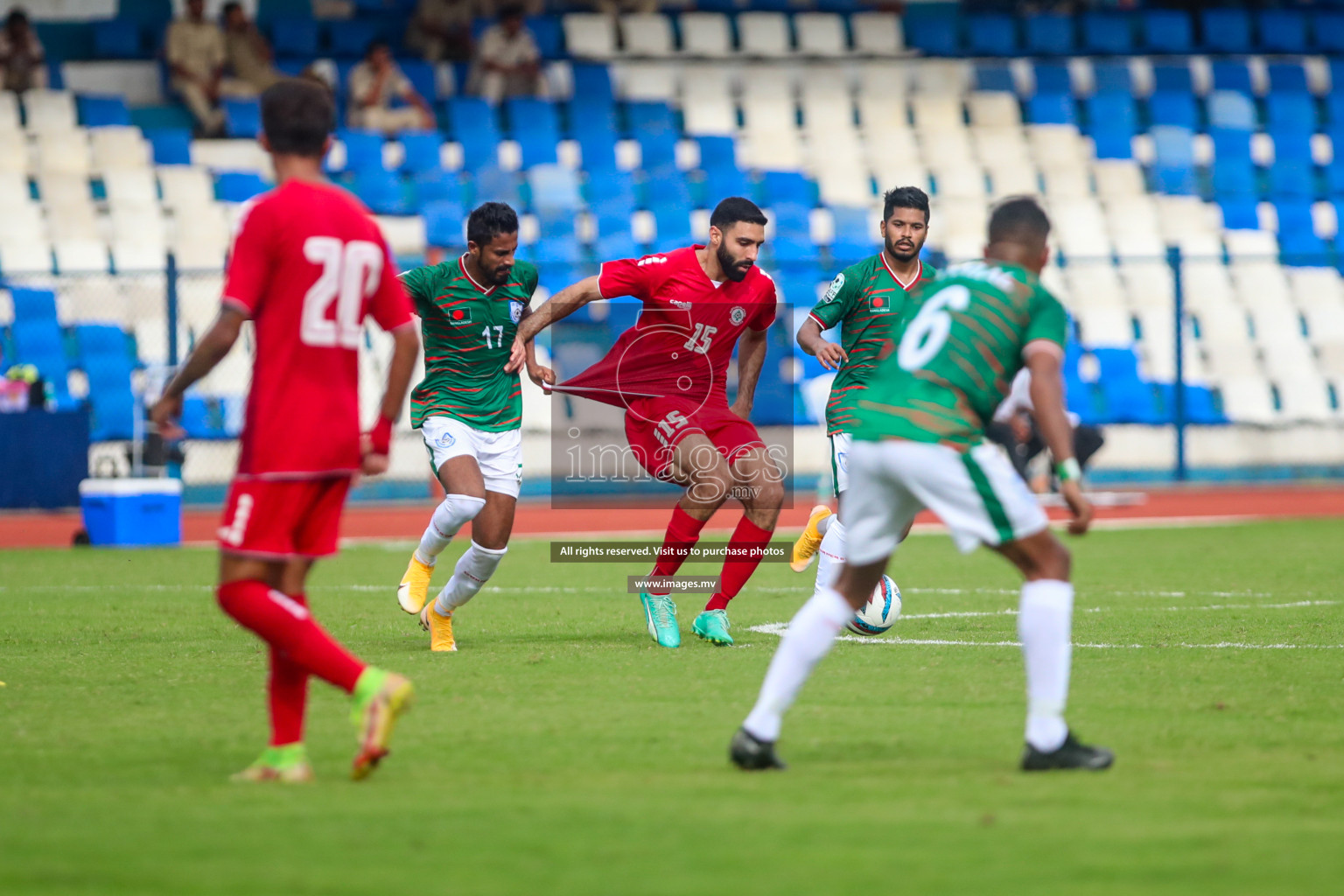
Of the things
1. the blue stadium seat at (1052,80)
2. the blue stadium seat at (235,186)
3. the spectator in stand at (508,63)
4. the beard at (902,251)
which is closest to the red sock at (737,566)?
the beard at (902,251)

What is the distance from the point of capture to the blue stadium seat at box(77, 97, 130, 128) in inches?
853

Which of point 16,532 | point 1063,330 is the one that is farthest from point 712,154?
point 1063,330

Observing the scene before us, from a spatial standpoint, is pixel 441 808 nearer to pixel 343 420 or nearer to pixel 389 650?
pixel 343 420

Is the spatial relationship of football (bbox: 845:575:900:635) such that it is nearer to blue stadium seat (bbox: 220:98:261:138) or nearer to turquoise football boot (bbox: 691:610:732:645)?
turquoise football boot (bbox: 691:610:732:645)

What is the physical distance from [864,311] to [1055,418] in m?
3.86

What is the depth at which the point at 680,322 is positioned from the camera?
9039mm

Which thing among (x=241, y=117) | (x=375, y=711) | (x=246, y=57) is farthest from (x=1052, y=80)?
(x=375, y=711)

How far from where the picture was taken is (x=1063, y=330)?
18.1 ft

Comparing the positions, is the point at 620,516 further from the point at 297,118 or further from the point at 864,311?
the point at 297,118

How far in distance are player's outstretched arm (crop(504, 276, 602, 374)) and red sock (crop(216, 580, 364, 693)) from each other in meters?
3.41

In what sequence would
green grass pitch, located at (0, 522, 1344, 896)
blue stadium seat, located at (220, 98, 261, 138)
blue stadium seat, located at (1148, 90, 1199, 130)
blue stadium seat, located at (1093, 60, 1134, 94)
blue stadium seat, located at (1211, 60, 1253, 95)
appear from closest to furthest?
green grass pitch, located at (0, 522, 1344, 896)
blue stadium seat, located at (220, 98, 261, 138)
blue stadium seat, located at (1148, 90, 1199, 130)
blue stadium seat, located at (1093, 60, 1134, 94)
blue stadium seat, located at (1211, 60, 1253, 95)

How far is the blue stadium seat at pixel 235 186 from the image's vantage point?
21.1 m

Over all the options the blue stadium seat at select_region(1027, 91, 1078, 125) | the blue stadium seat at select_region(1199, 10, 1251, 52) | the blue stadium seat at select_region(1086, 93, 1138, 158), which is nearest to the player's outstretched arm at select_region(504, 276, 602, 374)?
the blue stadium seat at select_region(1027, 91, 1078, 125)

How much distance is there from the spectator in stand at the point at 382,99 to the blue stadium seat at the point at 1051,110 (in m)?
8.98
